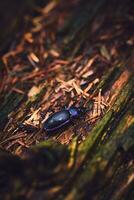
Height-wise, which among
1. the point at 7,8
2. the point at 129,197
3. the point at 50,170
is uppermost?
the point at 7,8

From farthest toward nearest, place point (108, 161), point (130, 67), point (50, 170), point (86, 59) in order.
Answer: point (86, 59), point (130, 67), point (108, 161), point (50, 170)

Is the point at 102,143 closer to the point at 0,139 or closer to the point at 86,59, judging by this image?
the point at 0,139

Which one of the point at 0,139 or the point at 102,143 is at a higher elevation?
the point at 0,139

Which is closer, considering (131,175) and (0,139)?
(131,175)

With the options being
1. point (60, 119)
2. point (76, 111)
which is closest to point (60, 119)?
point (60, 119)

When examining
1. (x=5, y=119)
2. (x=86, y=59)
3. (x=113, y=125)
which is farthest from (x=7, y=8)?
(x=113, y=125)

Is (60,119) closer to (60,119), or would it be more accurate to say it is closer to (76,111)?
(60,119)
